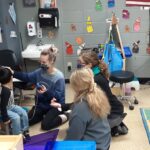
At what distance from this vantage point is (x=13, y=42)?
4480mm

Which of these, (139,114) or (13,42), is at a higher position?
(13,42)

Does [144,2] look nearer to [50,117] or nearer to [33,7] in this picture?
[33,7]

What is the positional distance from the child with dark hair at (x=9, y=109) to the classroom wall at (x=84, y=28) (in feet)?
6.84

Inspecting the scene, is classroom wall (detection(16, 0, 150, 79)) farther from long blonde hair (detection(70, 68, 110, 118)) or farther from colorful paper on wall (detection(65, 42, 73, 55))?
long blonde hair (detection(70, 68, 110, 118))

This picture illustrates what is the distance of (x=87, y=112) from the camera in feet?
6.57

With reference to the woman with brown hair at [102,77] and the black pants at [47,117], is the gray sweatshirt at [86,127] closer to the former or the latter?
the woman with brown hair at [102,77]

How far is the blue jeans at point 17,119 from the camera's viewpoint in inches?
109

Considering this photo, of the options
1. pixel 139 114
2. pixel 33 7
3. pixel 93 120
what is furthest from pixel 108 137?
pixel 33 7

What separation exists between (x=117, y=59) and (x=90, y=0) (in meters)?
1.15

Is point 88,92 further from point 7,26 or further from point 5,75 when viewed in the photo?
point 7,26

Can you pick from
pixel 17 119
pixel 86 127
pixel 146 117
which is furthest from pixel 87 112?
pixel 146 117

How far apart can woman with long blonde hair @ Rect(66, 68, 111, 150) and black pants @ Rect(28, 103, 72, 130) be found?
47.2 inches

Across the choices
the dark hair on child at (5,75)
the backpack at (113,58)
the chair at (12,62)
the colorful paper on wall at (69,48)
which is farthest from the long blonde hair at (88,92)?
the colorful paper on wall at (69,48)

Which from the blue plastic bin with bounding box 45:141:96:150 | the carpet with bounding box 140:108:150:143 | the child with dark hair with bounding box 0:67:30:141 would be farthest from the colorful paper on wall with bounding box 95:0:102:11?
the blue plastic bin with bounding box 45:141:96:150
